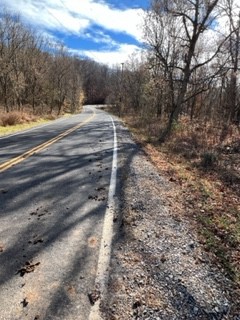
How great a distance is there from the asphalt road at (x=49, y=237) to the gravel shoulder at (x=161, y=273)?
12.6 inches

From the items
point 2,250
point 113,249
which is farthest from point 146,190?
point 2,250

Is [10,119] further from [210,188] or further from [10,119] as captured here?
[210,188]

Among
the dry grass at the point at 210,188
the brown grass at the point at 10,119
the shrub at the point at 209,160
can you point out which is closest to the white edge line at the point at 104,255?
the dry grass at the point at 210,188

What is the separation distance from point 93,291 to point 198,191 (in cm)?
457

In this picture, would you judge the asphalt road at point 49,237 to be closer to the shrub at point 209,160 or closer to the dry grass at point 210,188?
Result: the dry grass at point 210,188

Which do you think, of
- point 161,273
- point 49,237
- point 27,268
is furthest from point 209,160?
point 27,268

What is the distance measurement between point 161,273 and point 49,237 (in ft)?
5.42

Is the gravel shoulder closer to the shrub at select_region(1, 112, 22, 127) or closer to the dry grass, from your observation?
the dry grass

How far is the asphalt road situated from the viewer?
3.12 metres

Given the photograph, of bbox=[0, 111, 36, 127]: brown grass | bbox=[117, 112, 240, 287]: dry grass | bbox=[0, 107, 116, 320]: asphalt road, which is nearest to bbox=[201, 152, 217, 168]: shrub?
bbox=[117, 112, 240, 287]: dry grass

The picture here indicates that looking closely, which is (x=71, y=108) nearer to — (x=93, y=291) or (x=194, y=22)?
(x=194, y=22)

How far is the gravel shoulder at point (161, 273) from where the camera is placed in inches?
121

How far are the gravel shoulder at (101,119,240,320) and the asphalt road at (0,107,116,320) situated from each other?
32 centimetres

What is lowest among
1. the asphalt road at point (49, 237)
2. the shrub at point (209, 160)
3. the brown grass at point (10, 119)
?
the brown grass at point (10, 119)
